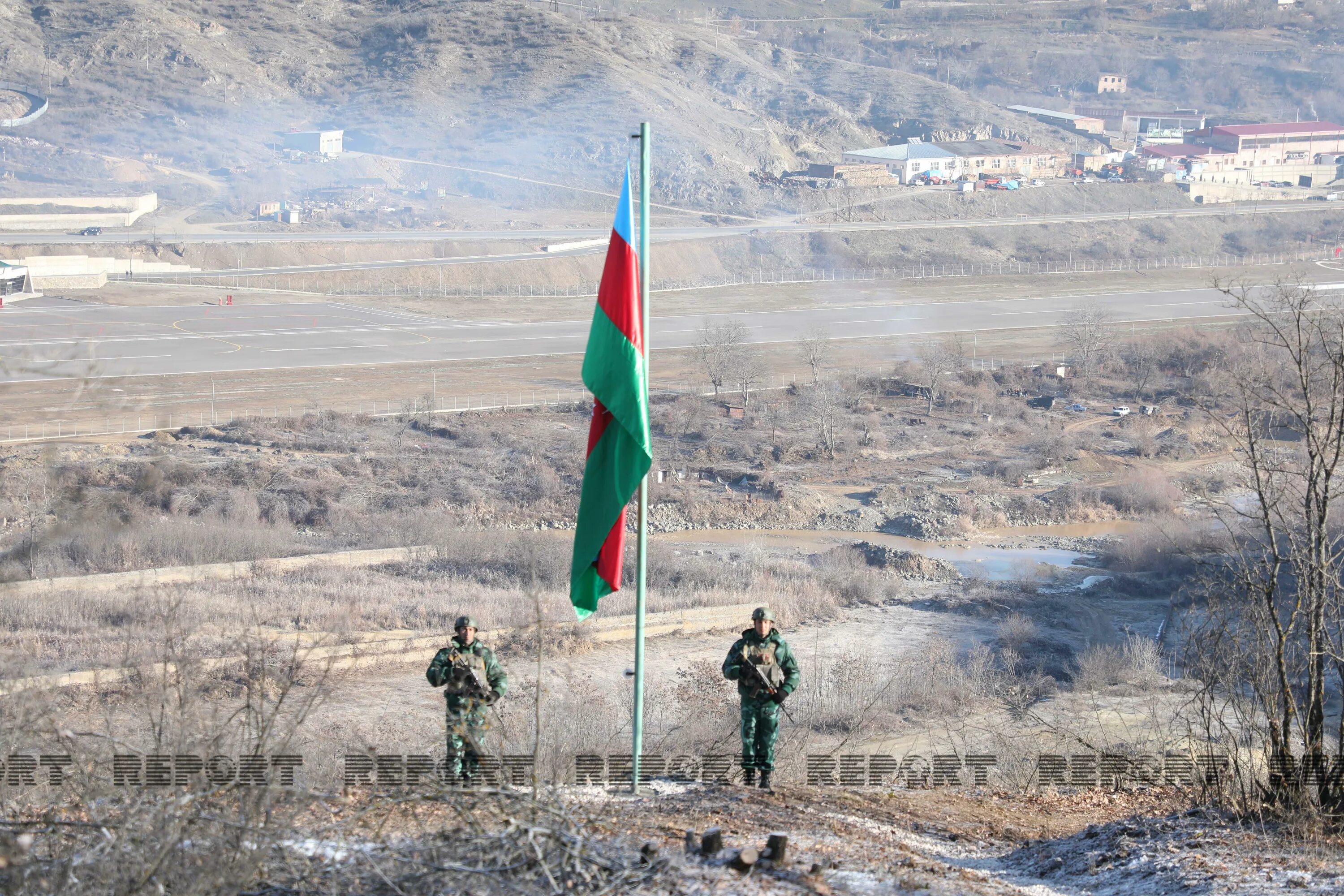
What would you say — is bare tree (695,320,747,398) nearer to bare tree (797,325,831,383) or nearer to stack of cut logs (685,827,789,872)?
bare tree (797,325,831,383)

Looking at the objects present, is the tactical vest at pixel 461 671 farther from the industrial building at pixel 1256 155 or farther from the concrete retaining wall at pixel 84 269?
the industrial building at pixel 1256 155

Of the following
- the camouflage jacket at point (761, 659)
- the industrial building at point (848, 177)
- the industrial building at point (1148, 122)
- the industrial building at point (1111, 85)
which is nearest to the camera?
the camouflage jacket at point (761, 659)

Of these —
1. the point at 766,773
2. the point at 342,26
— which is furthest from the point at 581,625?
the point at 342,26

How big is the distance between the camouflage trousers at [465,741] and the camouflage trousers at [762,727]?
1920 mm

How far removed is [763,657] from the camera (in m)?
9.25

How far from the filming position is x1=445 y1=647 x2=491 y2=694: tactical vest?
905 cm

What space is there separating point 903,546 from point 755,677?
932 inches

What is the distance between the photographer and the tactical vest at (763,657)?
9250mm

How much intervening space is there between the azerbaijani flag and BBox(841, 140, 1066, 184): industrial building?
10406cm

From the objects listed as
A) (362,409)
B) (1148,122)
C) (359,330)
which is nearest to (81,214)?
(359,330)

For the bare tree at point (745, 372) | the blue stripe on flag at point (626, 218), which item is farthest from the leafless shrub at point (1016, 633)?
the bare tree at point (745, 372)

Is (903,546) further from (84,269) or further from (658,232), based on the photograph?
(658,232)

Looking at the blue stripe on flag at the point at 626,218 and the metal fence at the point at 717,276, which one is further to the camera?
the metal fence at the point at 717,276

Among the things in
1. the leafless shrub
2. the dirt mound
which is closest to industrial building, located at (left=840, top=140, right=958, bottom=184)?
the dirt mound
